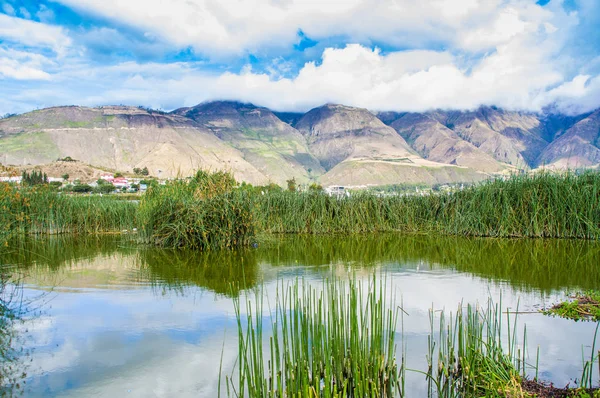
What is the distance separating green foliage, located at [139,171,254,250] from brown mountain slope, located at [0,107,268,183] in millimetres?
126108

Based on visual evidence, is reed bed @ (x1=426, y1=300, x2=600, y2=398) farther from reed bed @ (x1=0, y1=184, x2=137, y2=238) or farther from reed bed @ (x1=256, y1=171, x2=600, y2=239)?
reed bed @ (x1=0, y1=184, x2=137, y2=238)

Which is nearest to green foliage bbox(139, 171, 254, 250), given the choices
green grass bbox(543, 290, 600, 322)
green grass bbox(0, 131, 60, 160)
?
green grass bbox(543, 290, 600, 322)

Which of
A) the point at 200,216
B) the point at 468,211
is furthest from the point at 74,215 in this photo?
the point at 468,211

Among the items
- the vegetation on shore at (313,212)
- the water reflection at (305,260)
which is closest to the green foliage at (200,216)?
the vegetation on shore at (313,212)

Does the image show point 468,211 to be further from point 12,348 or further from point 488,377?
point 12,348

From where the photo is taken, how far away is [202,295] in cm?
758

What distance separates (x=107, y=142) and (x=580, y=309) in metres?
187

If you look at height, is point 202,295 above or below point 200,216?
below

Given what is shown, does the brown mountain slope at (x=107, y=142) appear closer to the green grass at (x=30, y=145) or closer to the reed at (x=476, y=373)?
the green grass at (x=30, y=145)

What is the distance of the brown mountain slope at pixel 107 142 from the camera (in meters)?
148

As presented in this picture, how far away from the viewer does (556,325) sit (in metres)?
5.71

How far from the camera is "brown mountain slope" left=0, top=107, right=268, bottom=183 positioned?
486 ft

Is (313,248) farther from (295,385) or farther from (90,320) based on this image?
(295,385)

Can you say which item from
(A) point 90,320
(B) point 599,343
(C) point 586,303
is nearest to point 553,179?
(C) point 586,303
